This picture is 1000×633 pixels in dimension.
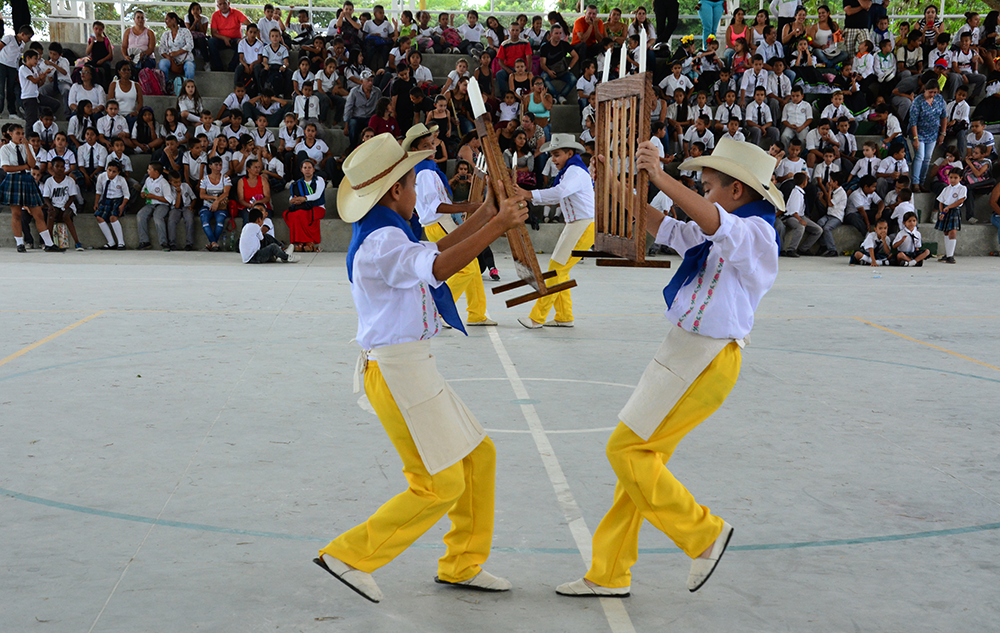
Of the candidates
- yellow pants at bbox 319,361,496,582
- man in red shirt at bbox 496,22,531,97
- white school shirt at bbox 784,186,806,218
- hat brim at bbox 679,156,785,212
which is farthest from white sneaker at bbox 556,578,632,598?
man in red shirt at bbox 496,22,531,97

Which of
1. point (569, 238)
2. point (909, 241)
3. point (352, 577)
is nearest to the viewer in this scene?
point (352, 577)

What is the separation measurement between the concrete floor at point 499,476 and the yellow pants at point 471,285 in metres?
0.39

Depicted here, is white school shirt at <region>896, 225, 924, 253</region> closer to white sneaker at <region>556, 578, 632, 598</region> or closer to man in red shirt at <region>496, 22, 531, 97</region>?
man in red shirt at <region>496, 22, 531, 97</region>

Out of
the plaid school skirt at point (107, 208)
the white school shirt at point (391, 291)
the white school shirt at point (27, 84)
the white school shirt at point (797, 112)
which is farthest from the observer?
the white school shirt at point (797, 112)

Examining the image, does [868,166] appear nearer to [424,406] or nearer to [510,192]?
[510,192]

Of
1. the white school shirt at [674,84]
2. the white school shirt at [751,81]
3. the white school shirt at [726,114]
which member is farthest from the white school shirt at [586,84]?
the white school shirt at [751,81]

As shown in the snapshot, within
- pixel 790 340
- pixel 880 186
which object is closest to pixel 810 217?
pixel 880 186

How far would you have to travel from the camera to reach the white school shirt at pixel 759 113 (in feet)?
55.1

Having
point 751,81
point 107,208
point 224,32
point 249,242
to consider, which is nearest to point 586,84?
point 751,81

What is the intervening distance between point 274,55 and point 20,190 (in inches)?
215

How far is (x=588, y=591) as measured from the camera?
3.36 metres

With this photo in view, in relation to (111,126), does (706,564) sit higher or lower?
lower

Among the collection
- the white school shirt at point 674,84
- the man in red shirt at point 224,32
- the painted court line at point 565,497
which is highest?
the man in red shirt at point 224,32

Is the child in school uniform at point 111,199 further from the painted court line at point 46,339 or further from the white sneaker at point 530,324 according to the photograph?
the white sneaker at point 530,324
